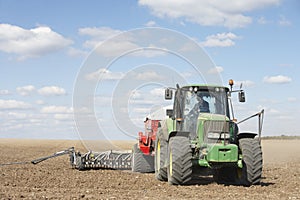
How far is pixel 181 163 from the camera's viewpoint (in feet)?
42.1

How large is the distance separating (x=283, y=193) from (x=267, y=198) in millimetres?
1168

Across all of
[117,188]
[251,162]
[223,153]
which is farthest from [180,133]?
[117,188]

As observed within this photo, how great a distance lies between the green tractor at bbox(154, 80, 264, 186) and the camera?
1288 cm

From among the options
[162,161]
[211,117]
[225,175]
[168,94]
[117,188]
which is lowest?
[117,188]

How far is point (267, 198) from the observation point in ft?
35.1

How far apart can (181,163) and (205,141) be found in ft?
3.64

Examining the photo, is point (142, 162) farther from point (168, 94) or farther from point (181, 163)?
point (181, 163)

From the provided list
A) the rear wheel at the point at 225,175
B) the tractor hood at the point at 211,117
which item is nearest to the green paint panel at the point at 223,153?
the tractor hood at the point at 211,117

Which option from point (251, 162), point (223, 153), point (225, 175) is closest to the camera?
point (223, 153)

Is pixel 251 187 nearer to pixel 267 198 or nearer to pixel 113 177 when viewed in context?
pixel 267 198

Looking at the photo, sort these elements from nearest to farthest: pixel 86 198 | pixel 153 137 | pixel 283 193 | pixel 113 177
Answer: pixel 86 198
pixel 283 193
pixel 113 177
pixel 153 137

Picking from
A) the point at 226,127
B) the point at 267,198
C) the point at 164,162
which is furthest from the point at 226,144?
the point at 267,198

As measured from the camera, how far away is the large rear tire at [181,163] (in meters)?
12.8

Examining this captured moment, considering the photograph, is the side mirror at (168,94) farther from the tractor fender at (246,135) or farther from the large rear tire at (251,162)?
the large rear tire at (251,162)
